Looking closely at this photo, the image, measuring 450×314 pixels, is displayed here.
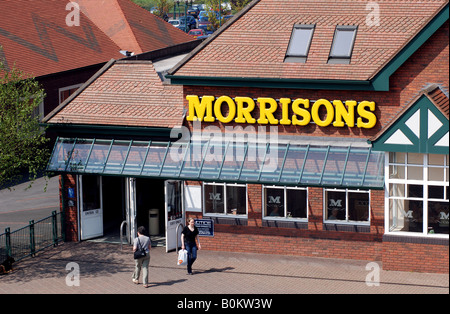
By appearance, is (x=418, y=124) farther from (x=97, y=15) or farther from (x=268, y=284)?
(x=97, y=15)

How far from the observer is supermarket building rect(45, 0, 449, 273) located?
2641 centimetres

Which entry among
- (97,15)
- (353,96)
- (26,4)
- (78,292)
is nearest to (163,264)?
(78,292)

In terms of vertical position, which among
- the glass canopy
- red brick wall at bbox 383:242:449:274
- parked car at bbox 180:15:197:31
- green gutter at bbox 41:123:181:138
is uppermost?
parked car at bbox 180:15:197:31

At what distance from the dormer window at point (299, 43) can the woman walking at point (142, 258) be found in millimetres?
7321

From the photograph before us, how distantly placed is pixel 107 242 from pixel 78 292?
5318mm

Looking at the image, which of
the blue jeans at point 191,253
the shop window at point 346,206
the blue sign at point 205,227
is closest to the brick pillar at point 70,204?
the blue sign at point 205,227

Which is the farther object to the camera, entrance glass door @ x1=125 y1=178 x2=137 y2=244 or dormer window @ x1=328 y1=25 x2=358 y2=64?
entrance glass door @ x1=125 y1=178 x2=137 y2=244

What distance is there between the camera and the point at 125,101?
101ft

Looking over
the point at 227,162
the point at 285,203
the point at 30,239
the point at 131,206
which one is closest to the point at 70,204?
the point at 30,239

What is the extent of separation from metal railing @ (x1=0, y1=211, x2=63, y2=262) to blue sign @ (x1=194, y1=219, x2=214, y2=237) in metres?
5.15

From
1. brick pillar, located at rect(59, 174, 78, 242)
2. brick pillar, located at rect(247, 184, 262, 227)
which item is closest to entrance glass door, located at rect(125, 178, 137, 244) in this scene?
brick pillar, located at rect(59, 174, 78, 242)

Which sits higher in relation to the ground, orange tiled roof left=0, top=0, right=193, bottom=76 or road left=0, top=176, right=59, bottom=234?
orange tiled roof left=0, top=0, right=193, bottom=76

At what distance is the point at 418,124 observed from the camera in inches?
1019

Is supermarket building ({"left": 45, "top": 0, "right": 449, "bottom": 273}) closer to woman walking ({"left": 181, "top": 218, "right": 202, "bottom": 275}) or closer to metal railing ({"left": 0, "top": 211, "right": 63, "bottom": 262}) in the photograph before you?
metal railing ({"left": 0, "top": 211, "right": 63, "bottom": 262})
